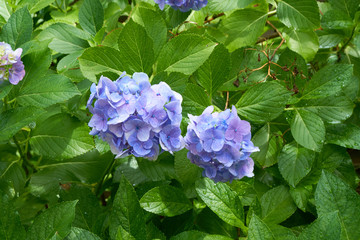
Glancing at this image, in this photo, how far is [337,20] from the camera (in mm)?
1396

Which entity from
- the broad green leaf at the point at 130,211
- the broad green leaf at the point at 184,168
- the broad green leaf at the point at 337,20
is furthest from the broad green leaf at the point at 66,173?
the broad green leaf at the point at 337,20

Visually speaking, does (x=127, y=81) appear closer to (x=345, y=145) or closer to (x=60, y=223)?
(x=60, y=223)

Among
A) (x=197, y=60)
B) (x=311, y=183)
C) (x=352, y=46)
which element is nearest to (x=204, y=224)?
(x=311, y=183)

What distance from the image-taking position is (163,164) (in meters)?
1.29

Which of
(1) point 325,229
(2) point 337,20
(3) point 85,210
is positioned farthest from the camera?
(2) point 337,20

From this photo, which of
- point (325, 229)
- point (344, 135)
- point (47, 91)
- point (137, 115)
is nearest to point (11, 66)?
point (47, 91)

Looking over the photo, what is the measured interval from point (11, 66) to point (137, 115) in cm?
45

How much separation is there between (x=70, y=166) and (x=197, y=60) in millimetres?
585

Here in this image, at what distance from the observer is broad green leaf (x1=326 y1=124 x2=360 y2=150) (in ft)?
4.15

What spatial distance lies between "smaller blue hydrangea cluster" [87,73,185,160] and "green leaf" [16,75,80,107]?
0.20 metres

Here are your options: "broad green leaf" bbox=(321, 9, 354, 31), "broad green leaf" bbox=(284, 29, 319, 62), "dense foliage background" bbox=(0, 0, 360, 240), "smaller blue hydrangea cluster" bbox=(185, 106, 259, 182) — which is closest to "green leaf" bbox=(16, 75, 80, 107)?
"dense foliage background" bbox=(0, 0, 360, 240)

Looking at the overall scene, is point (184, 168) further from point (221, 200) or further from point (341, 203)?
point (341, 203)

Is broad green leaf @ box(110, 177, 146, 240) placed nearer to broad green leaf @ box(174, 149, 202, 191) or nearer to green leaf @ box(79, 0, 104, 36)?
broad green leaf @ box(174, 149, 202, 191)

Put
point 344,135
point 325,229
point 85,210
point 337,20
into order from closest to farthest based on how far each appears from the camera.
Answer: point 325,229
point 85,210
point 344,135
point 337,20
